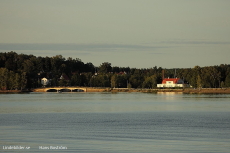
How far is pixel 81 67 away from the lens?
18900 centimetres

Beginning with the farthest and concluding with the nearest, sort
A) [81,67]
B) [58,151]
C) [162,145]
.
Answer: [81,67], [162,145], [58,151]

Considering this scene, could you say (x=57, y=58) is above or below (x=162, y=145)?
above

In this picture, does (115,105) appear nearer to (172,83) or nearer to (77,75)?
(172,83)

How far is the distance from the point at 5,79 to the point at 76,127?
10569cm

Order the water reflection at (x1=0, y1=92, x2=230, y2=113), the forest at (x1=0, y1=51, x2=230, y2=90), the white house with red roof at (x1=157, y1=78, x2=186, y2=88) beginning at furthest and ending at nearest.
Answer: the white house with red roof at (x1=157, y1=78, x2=186, y2=88)
the forest at (x1=0, y1=51, x2=230, y2=90)
the water reflection at (x1=0, y1=92, x2=230, y2=113)

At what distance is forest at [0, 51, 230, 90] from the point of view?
123 metres

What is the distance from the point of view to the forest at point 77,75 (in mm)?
122750

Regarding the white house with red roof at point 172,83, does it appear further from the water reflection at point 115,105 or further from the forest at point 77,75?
the water reflection at point 115,105

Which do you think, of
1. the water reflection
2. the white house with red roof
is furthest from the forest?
the water reflection

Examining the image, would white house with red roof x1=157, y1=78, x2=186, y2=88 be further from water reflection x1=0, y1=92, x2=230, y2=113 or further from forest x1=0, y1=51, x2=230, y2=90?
water reflection x1=0, y1=92, x2=230, y2=113

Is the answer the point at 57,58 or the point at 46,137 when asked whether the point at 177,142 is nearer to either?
the point at 46,137

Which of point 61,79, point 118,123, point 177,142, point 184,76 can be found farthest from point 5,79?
point 177,142

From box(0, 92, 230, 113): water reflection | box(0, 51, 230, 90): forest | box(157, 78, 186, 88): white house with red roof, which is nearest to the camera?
box(0, 92, 230, 113): water reflection

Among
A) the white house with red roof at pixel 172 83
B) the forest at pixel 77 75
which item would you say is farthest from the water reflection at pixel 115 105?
the white house with red roof at pixel 172 83
